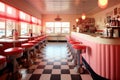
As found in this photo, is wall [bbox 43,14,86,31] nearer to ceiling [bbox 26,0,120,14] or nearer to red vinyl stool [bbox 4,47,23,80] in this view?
ceiling [bbox 26,0,120,14]

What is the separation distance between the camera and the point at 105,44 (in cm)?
323

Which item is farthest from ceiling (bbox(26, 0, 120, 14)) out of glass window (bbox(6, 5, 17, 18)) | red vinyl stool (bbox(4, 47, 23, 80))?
red vinyl stool (bbox(4, 47, 23, 80))

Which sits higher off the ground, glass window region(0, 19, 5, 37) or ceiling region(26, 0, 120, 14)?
→ ceiling region(26, 0, 120, 14)

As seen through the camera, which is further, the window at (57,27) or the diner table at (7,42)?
the window at (57,27)

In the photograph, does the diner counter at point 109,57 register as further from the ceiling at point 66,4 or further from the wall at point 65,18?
the wall at point 65,18

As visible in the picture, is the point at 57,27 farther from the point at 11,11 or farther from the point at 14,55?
the point at 14,55

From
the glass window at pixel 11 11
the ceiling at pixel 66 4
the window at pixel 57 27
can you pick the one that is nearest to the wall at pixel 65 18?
the window at pixel 57 27

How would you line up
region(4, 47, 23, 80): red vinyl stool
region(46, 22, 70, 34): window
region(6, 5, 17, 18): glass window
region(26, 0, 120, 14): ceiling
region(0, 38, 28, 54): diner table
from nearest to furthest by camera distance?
region(4, 47, 23, 80): red vinyl stool < region(0, 38, 28, 54): diner table < region(6, 5, 17, 18): glass window < region(26, 0, 120, 14): ceiling < region(46, 22, 70, 34): window

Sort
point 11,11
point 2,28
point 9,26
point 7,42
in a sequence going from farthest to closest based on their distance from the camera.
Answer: point 9,26 → point 11,11 → point 2,28 → point 7,42

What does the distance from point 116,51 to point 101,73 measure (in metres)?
0.66

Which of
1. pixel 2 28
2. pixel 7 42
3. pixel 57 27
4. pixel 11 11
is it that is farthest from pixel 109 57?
pixel 57 27

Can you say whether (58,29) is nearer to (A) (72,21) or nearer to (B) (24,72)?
(A) (72,21)

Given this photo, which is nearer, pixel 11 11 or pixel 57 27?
pixel 11 11

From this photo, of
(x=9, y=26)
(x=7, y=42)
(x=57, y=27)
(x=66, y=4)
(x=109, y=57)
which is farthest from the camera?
(x=57, y=27)
